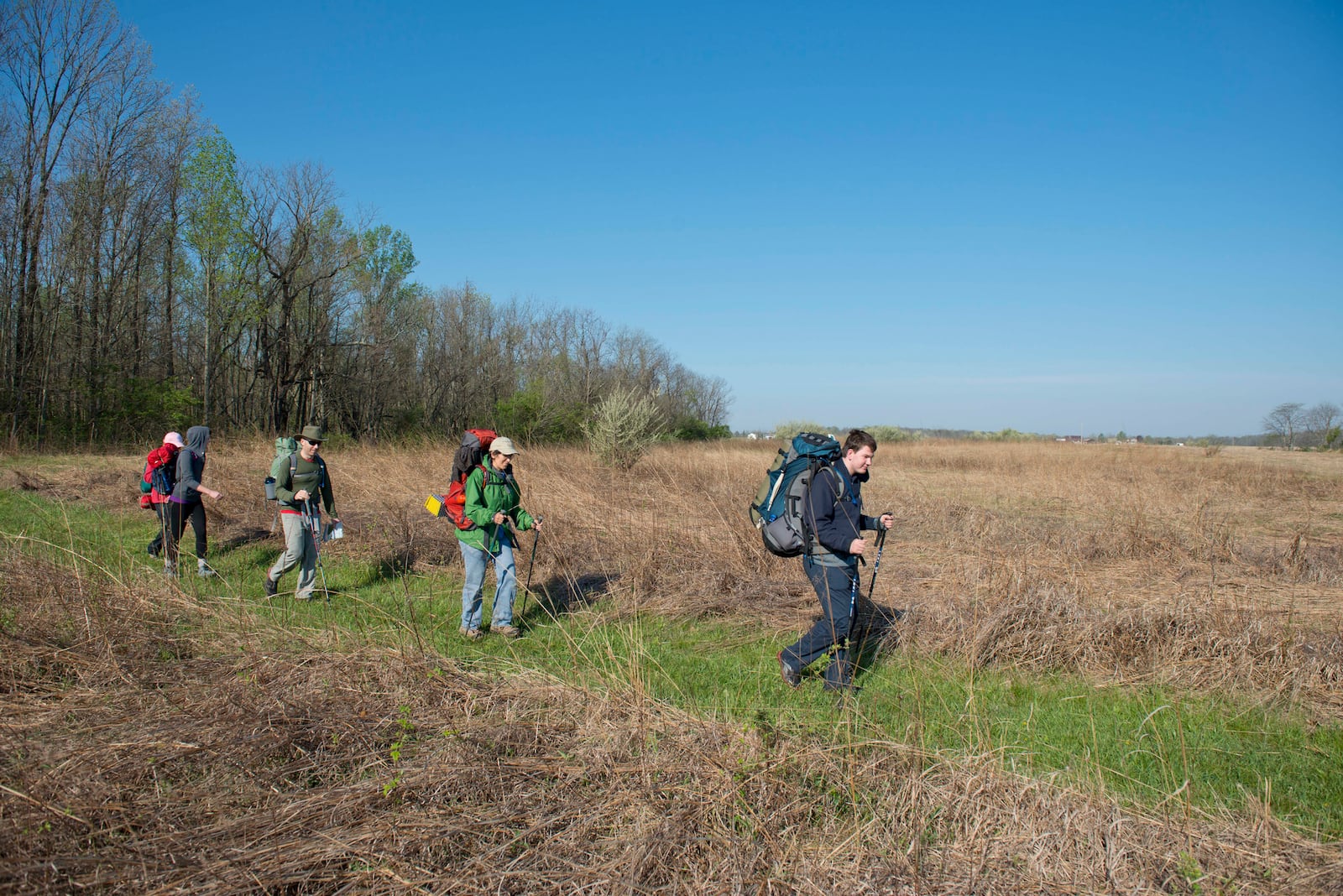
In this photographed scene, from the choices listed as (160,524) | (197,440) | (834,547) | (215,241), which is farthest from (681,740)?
(215,241)

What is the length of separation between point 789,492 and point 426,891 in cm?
318

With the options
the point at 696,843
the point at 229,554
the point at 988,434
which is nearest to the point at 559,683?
the point at 696,843

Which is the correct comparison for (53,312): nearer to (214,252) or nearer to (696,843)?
(214,252)

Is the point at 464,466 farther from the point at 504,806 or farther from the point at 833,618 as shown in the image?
the point at 504,806

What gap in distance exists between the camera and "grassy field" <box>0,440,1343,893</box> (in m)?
2.62

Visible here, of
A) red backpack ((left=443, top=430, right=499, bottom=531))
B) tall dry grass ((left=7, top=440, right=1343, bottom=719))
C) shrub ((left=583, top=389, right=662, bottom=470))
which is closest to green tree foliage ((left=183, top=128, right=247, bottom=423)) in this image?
tall dry grass ((left=7, top=440, right=1343, bottom=719))

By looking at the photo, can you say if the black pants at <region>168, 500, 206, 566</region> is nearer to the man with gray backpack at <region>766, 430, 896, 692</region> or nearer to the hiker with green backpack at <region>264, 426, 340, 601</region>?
the hiker with green backpack at <region>264, 426, 340, 601</region>

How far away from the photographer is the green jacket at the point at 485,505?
583 centimetres

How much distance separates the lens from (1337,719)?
4.53 m

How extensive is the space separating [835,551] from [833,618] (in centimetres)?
43

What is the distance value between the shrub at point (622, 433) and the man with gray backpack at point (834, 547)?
1248cm

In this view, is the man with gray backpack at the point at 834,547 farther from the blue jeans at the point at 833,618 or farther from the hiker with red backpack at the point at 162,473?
the hiker with red backpack at the point at 162,473

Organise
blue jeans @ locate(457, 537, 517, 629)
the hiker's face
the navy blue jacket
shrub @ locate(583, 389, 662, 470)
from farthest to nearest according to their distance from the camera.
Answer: shrub @ locate(583, 389, 662, 470)
blue jeans @ locate(457, 537, 517, 629)
the hiker's face
the navy blue jacket

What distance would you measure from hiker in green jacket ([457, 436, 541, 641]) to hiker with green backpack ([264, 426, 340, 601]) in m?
2.07
